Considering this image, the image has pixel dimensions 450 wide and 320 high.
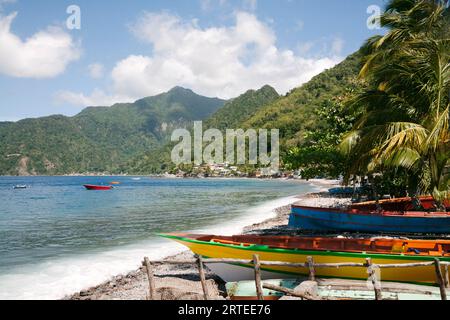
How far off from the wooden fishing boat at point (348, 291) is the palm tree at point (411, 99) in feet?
11.5

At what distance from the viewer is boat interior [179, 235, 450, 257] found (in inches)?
410

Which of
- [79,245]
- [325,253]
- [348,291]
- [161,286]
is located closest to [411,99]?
[325,253]

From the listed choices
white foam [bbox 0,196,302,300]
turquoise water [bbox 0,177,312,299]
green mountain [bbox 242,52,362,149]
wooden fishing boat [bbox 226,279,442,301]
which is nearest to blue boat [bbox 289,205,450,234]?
turquoise water [bbox 0,177,312,299]

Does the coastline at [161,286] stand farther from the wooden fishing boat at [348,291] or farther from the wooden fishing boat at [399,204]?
the wooden fishing boat at [399,204]

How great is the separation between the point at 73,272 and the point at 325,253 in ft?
33.6

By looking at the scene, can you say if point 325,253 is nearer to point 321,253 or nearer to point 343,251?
point 321,253

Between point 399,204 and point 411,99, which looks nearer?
point 411,99

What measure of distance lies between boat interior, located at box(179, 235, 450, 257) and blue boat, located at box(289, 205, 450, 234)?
15.4 ft

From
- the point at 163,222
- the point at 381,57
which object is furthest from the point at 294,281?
the point at 163,222

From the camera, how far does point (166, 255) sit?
17156 mm

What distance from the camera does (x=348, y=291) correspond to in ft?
29.3

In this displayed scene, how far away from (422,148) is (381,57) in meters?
5.33

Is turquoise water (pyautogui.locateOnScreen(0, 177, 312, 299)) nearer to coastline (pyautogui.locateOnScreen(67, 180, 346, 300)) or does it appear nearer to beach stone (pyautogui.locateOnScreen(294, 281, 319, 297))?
coastline (pyautogui.locateOnScreen(67, 180, 346, 300))

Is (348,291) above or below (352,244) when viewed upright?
below
